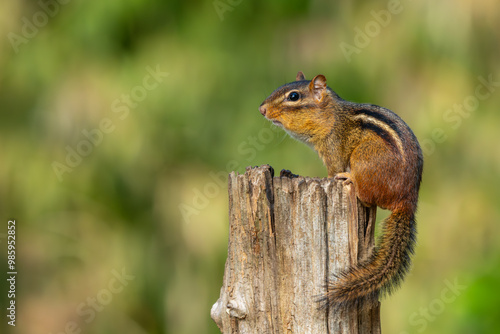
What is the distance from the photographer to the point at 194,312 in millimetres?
7441

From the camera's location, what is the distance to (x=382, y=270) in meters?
3.17

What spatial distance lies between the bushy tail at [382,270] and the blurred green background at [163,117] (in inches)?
139

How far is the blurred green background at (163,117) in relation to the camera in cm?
693

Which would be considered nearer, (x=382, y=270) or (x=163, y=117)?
(x=382, y=270)

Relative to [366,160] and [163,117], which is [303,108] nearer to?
[366,160]

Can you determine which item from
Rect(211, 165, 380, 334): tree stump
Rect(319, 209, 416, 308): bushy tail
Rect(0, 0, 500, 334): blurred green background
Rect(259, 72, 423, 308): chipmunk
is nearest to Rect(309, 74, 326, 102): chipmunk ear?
Rect(259, 72, 423, 308): chipmunk

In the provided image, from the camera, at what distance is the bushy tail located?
117 inches

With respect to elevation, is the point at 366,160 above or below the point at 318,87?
below

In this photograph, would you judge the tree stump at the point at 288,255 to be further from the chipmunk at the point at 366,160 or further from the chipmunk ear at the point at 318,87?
the chipmunk ear at the point at 318,87

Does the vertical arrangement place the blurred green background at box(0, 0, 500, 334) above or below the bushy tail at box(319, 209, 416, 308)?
above

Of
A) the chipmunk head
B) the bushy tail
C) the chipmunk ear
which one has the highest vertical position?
the chipmunk ear

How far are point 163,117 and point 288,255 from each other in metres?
4.66

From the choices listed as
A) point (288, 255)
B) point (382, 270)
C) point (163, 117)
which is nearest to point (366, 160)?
point (382, 270)

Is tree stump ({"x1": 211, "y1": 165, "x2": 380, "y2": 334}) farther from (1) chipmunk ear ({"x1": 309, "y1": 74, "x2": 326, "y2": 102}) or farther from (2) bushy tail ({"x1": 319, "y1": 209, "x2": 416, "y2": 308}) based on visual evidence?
(1) chipmunk ear ({"x1": 309, "y1": 74, "x2": 326, "y2": 102})
